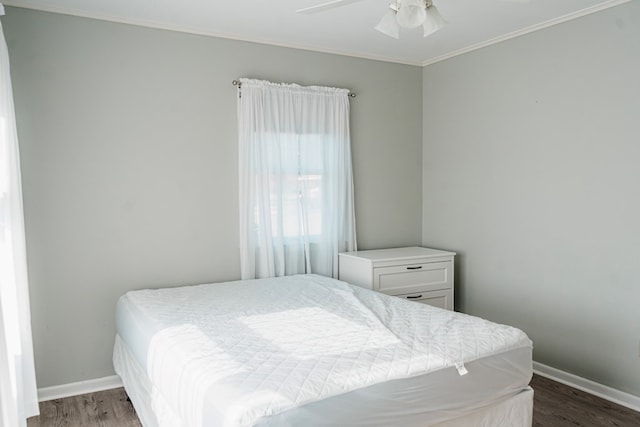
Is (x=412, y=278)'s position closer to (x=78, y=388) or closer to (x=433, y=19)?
(x=433, y=19)

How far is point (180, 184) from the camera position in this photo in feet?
11.3

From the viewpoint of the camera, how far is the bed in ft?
5.51

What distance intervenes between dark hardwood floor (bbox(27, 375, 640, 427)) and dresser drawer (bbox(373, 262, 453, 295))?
1035 mm

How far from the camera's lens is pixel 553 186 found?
335 cm

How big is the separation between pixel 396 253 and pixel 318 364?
2185mm

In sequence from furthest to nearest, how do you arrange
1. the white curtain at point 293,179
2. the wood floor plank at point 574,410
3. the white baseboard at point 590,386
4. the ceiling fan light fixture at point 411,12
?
the white curtain at point 293,179 < the white baseboard at point 590,386 < the wood floor plank at point 574,410 < the ceiling fan light fixture at point 411,12

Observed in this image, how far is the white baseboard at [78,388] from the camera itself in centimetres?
306

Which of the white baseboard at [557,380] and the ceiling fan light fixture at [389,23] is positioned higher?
the ceiling fan light fixture at [389,23]

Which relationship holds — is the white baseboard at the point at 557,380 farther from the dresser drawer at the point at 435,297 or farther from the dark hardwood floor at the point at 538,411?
the dresser drawer at the point at 435,297

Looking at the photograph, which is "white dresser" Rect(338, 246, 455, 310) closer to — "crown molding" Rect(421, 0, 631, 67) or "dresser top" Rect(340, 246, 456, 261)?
"dresser top" Rect(340, 246, 456, 261)

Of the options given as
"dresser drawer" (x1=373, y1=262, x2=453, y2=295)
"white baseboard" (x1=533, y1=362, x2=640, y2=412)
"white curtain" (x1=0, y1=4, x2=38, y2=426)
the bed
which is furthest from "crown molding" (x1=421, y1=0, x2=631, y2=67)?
"white curtain" (x1=0, y1=4, x2=38, y2=426)

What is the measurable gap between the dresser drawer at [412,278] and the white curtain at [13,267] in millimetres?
2210

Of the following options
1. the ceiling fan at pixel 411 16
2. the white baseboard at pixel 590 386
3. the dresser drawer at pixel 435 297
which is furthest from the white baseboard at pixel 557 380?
the ceiling fan at pixel 411 16

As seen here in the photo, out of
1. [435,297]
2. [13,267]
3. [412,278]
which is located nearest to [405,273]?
[412,278]
